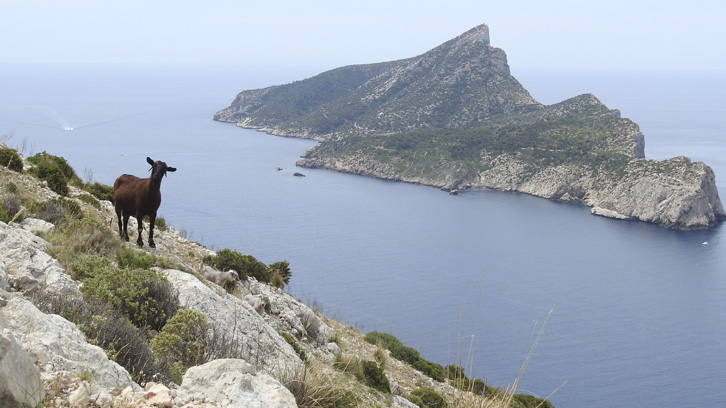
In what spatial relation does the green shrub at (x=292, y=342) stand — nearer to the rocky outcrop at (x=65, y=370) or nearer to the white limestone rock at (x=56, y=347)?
the rocky outcrop at (x=65, y=370)

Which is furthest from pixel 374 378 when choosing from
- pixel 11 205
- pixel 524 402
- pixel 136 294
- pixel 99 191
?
pixel 99 191

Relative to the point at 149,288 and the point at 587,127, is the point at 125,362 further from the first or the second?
the point at 587,127

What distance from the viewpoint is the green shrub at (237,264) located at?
18.2 metres

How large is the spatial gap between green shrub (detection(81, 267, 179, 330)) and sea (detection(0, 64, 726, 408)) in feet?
53.8

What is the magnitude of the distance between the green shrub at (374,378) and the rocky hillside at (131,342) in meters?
0.04

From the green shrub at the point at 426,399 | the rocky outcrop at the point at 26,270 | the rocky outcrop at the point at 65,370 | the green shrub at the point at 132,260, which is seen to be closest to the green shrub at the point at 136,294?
the rocky outcrop at the point at 26,270

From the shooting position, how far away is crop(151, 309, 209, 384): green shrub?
280 inches

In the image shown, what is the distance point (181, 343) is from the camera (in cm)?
778

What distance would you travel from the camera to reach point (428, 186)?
488ft

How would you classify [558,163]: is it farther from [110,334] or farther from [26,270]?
[110,334]

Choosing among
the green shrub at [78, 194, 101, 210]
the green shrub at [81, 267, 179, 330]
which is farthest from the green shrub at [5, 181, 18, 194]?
the green shrub at [81, 267, 179, 330]

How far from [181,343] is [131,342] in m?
1.26

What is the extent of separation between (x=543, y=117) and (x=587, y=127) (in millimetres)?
24260

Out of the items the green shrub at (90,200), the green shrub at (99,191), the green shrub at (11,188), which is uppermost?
the green shrub at (11,188)
